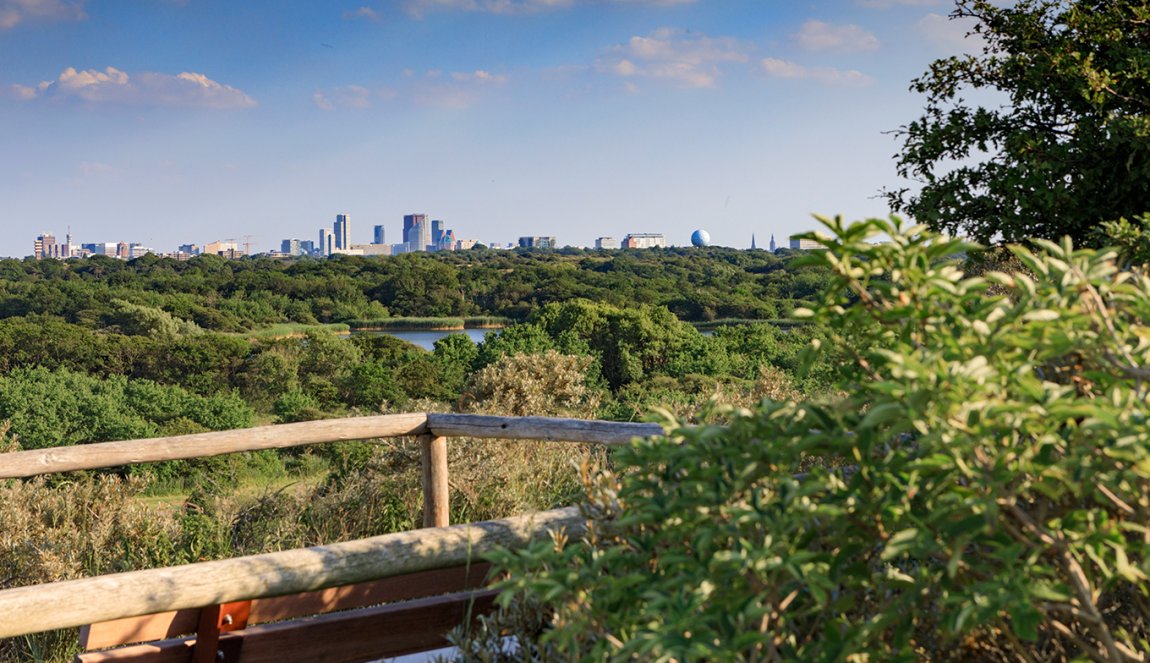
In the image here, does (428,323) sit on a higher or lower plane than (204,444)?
lower

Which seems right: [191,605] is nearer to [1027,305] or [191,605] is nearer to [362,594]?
[362,594]

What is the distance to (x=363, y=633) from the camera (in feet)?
7.91

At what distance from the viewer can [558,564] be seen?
61.9 inches

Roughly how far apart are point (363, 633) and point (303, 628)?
0.15 metres

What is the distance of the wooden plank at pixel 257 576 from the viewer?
1.92 m

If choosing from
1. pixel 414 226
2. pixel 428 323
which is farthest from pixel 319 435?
pixel 414 226

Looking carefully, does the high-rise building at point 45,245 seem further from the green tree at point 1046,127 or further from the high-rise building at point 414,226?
the green tree at point 1046,127

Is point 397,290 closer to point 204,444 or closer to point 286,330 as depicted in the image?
point 286,330

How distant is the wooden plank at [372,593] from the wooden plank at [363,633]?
0.05 metres

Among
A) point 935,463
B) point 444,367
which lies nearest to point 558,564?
point 935,463

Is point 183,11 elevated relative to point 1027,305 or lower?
elevated

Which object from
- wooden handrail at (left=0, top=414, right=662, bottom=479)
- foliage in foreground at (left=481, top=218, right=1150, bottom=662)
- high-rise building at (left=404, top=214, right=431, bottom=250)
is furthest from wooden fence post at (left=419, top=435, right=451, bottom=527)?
high-rise building at (left=404, top=214, right=431, bottom=250)

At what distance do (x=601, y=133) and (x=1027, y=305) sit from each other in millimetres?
48122

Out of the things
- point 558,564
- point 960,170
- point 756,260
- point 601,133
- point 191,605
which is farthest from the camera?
point 756,260
